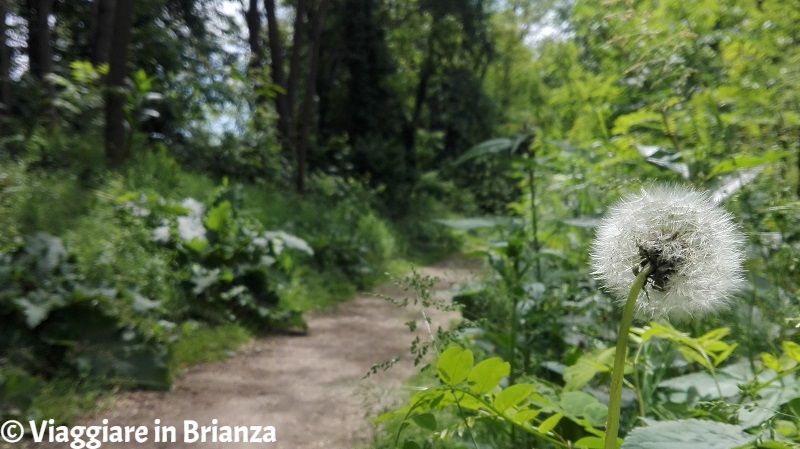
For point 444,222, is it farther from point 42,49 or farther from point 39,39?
point 39,39

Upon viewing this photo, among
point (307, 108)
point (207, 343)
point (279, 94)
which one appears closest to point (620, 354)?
point (207, 343)

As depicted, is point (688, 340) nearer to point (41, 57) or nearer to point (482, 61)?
point (41, 57)

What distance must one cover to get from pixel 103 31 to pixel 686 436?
9.31 meters

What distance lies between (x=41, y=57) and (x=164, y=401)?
20.3 ft

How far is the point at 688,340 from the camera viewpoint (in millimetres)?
1462

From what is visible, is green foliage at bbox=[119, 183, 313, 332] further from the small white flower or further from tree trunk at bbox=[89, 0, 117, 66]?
the small white flower

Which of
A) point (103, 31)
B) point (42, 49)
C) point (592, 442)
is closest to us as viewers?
point (592, 442)

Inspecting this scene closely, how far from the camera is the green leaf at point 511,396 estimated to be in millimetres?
1213

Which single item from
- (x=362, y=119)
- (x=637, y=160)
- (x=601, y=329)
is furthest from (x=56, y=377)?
(x=362, y=119)

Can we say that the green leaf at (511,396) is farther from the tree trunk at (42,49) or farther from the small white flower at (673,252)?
the tree trunk at (42,49)

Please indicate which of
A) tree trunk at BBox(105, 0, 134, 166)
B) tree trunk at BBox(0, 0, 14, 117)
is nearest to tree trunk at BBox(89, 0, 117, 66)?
tree trunk at BBox(0, 0, 14, 117)

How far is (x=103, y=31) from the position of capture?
8594 mm

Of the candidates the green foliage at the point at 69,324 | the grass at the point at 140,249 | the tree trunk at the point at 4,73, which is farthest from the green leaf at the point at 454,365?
the tree trunk at the point at 4,73

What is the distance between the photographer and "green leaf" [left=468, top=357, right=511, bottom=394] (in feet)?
3.92
